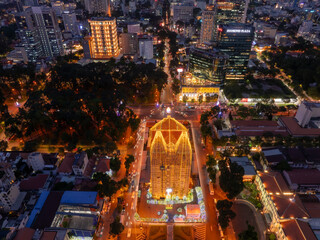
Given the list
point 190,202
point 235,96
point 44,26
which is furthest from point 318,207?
point 44,26

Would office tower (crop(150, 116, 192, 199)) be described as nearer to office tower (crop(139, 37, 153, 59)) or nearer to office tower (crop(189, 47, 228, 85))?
office tower (crop(189, 47, 228, 85))

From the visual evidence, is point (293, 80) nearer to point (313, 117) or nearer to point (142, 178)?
point (313, 117)

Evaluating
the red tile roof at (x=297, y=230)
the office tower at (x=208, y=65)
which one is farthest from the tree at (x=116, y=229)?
the office tower at (x=208, y=65)

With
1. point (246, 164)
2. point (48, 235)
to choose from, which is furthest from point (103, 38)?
point (48, 235)

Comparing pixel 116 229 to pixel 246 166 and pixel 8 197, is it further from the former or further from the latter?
pixel 246 166

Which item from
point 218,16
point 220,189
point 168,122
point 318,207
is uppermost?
point 218,16

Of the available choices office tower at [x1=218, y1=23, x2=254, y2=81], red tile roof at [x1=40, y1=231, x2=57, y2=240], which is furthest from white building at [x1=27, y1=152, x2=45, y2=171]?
office tower at [x1=218, y1=23, x2=254, y2=81]
